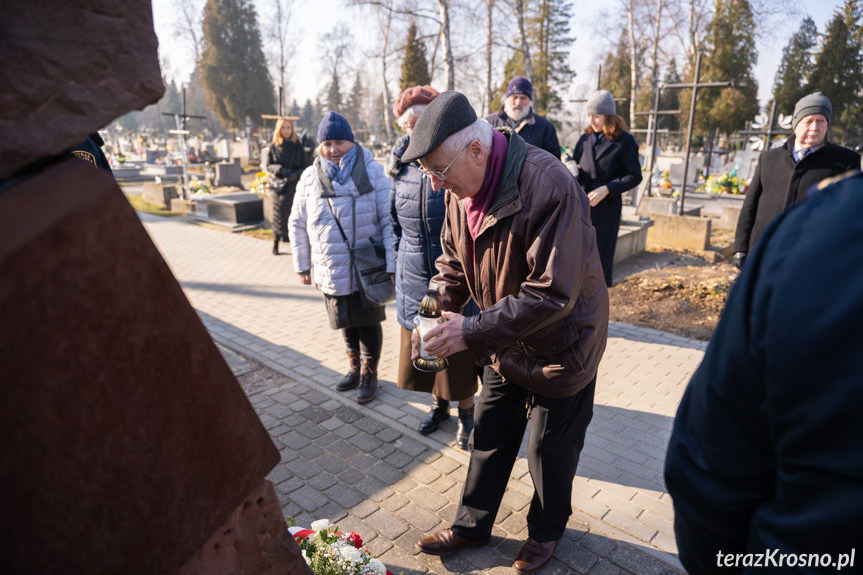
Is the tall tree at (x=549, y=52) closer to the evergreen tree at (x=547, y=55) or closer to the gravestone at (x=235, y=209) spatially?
the evergreen tree at (x=547, y=55)

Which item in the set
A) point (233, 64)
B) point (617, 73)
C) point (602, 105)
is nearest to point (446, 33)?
point (602, 105)

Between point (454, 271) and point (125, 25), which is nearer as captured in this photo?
point (125, 25)

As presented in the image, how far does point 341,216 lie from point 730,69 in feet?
99.6

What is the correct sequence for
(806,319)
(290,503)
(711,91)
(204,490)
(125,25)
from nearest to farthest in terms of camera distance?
1. (806,319)
2. (125,25)
3. (204,490)
4. (290,503)
5. (711,91)

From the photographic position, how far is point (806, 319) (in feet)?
2.77

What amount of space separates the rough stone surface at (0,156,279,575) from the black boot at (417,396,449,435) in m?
2.51

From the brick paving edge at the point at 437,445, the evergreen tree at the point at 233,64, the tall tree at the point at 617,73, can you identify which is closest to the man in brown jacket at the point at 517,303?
the brick paving edge at the point at 437,445

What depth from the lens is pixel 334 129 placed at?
12.0 feet

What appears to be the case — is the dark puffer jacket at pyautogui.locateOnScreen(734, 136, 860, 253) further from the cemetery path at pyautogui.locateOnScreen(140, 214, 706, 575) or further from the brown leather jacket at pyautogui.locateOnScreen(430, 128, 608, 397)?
the brown leather jacket at pyautogui.locateOnScreen(430, 128, 608, 397)

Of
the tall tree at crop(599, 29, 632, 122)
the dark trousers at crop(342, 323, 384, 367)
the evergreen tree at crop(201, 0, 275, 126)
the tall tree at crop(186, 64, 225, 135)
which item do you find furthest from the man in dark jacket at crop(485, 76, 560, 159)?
the tall tree at crop(186, 64, 225, 135)

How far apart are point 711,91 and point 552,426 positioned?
30.4 m

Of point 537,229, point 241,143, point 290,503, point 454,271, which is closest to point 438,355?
point 454,271

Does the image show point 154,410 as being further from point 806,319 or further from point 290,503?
point 290,503

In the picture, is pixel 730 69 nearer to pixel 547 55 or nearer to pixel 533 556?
pixel 547 55
